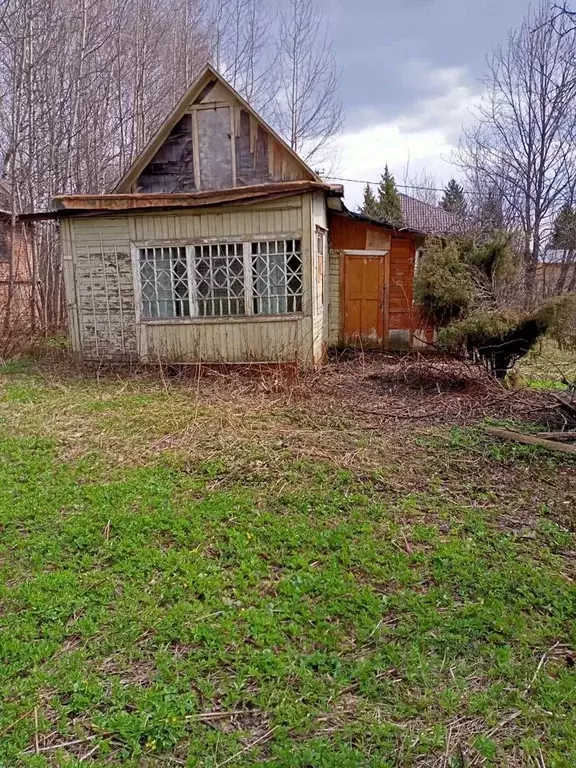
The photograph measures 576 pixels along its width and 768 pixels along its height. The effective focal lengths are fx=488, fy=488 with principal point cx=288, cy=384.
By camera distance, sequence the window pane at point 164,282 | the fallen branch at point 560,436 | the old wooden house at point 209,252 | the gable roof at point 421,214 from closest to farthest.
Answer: the fallen branch at point 560,436
the old wooden house at point 209,252
the window pane at point 164,282
the gable roof at point 421,214

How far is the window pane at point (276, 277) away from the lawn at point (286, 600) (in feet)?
10.8

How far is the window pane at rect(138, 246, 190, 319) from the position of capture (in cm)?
808

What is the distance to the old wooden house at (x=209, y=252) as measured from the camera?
25.2ft

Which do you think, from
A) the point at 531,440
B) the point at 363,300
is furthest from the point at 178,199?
the point at 531,440

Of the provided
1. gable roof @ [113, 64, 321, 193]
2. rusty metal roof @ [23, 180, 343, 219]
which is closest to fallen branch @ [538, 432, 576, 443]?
rusty metal roof @ [23, 180, 343, 219]

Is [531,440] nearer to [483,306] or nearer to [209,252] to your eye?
[483,306]

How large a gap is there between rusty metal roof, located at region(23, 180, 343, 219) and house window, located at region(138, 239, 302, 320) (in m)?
0.66

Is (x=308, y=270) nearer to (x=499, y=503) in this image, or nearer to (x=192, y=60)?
(x=499, y=503)

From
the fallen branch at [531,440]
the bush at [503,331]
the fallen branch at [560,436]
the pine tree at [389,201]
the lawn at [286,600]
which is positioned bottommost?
the lawn at [286,600]

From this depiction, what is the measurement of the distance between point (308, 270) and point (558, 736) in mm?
6657

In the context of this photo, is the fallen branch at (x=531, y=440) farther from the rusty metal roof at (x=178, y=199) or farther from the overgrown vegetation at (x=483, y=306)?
the rusty metal roof at (x=178, y=199)

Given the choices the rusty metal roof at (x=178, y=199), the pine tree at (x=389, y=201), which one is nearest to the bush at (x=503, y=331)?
the rusty metal roof at (x=178, y=199)

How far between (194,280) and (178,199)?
4.14 ft

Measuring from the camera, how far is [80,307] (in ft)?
27.7
